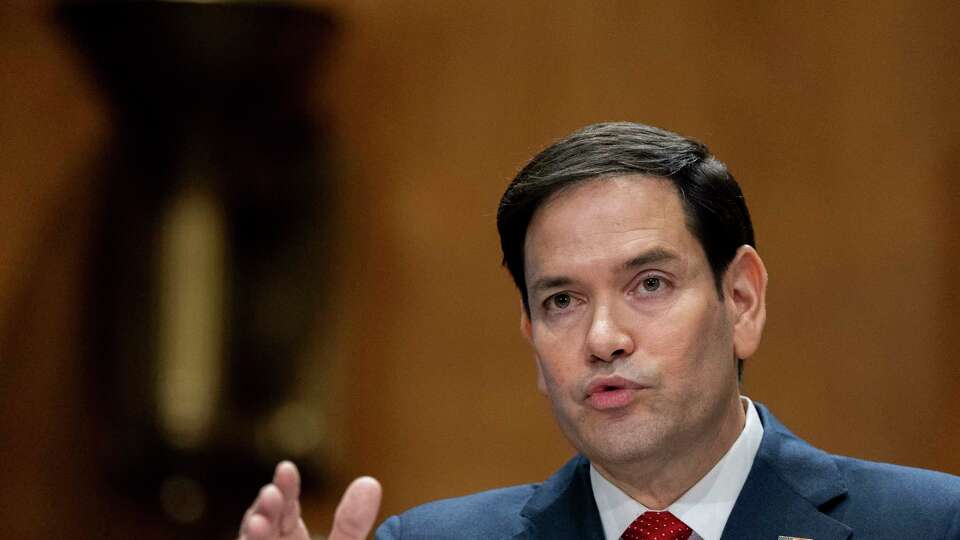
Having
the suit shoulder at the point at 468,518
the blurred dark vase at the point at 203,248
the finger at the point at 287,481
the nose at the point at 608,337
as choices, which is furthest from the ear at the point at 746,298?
the blurred dark vase at the point at 203,248

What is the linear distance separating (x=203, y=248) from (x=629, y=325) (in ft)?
6.36

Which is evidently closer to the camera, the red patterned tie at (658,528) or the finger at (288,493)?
the finger at (288,493)

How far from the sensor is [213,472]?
11.9ft

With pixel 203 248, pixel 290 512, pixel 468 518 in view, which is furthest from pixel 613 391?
pixel 203 248

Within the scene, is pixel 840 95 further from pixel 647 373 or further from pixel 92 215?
pixel 92 215

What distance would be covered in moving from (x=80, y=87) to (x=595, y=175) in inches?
80.8

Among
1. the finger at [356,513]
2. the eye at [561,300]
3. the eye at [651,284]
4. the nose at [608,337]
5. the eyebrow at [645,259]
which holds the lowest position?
the finger at [356,513]

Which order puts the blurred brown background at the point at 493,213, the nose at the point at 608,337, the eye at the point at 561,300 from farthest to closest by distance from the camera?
the blurred brown background at the point at 493,213 < the eye at the point at 561,300 < the nose at the point at 608,337

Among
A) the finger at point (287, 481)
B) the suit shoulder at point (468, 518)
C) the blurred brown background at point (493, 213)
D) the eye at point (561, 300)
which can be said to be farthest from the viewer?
the blurred brown background at point (493, 213)

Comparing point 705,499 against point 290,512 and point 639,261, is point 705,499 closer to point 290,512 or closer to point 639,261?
point 639,261

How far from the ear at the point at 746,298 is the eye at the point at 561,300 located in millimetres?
271

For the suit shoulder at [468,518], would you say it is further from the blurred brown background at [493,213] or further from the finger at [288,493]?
the blurred brown background at [493,213]

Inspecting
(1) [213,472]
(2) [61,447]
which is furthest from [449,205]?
(2) [61,447]

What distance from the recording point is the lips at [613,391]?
2.02 meters
